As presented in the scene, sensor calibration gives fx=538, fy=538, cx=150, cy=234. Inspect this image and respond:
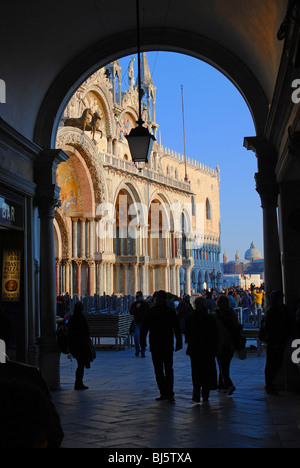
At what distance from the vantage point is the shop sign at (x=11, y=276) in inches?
272

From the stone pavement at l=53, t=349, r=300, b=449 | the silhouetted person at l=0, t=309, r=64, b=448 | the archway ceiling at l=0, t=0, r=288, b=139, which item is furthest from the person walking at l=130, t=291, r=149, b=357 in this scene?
the silhouetted person at l=0, t=309, r=64, b=448

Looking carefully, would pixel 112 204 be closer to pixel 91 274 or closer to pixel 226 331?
pixel 91 274

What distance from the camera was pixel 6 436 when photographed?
1.62m

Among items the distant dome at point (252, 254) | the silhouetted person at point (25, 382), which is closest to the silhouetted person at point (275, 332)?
the silhouetted person at point (25, 382)

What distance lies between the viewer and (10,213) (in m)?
6.56

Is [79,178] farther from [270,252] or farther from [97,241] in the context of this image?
[270,252]

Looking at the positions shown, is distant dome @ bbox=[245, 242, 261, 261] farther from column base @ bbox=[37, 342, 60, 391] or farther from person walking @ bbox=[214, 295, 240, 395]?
person walking @ bbox=[214, 295, 240, 395]

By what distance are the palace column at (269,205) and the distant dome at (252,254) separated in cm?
10011

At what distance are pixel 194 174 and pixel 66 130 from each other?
28779 millimetres

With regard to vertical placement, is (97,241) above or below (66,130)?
below

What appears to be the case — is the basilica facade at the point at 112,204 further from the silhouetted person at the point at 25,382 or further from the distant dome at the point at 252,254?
the distant dome at the point at 252,254

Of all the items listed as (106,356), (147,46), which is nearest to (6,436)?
(147,46)

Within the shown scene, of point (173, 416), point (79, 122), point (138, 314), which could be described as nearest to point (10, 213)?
point (173, 416)

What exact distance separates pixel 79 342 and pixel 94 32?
13.7ft
